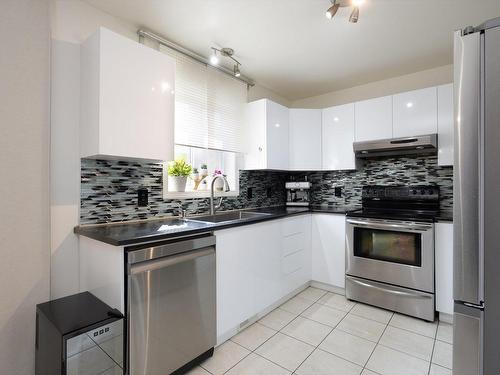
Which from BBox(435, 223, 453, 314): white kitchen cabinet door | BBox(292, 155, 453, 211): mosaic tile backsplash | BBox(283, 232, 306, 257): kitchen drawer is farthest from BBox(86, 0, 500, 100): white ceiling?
BBox(283, 232, 306, 257): kitchen drawer

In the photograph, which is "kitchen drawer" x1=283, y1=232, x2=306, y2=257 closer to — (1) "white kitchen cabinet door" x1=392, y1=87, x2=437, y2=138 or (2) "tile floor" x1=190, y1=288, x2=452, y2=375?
(2) "tile floor" x1=190, y1=288, x2=452, y2=375

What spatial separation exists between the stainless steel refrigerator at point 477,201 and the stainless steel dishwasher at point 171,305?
1351mm

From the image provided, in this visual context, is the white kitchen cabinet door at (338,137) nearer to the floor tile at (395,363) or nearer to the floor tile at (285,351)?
the floor tile at (395,363)

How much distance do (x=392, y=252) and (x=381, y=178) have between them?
1.02 meters

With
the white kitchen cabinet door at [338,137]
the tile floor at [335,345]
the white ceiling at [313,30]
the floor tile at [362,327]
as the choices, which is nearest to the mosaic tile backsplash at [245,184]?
the white kitchen cabinet door at [338,137]

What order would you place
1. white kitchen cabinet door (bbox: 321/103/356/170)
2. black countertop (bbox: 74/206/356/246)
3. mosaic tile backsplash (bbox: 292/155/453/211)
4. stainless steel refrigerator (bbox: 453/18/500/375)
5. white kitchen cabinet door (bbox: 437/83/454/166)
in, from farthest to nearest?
white kitchen cabinet door (bbox: 321/103/356/170)
mosaic tile backsplash (bbox: 292/155/453/211)
white kitchen cabinet door (bbox: 437/83/454/166)
black countertop (bbox: 74/206/356/246)
stainless steel refrigerator (bbox: 453/18/500/375)

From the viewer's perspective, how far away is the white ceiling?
1902 millimetres

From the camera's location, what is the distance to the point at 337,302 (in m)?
2.75

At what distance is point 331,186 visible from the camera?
12.0ft

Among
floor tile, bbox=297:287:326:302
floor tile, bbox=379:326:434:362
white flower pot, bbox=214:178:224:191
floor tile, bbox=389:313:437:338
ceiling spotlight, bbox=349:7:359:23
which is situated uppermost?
ceiling spotlight, bbox=349:7:359:23

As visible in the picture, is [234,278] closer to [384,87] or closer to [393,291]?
[393,291]

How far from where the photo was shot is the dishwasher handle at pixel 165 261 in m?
1.43

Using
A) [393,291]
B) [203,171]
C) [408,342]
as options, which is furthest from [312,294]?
[203,171]

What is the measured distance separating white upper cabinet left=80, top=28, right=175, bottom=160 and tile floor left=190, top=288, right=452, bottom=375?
1.56m
